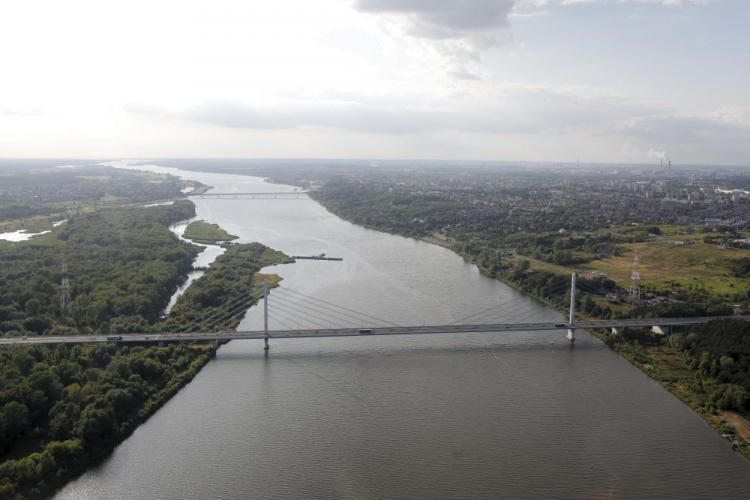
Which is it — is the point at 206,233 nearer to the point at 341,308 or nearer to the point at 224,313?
the point at 224,313

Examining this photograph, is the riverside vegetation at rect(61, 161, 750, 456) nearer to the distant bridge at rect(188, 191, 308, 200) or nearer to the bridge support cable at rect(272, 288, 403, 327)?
the distant bridge at rect(188, 191, 308, 200)

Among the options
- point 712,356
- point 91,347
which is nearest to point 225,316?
point 91,347

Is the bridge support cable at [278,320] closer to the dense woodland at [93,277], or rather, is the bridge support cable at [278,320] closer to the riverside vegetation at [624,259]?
the dense woodland at [93,277]

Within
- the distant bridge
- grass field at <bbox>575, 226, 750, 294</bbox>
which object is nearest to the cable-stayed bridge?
grass field at <bbox>575, 226, 750, 294</bbox>

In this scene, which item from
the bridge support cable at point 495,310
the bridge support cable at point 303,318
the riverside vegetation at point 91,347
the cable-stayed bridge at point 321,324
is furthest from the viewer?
the bridge support cable at point 495,310

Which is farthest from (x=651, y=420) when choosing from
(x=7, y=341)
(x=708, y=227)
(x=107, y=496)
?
(x=708, y=227)

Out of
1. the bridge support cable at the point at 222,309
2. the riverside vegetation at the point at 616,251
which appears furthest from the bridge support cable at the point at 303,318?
the riverside vegetation at the point at 616,251
